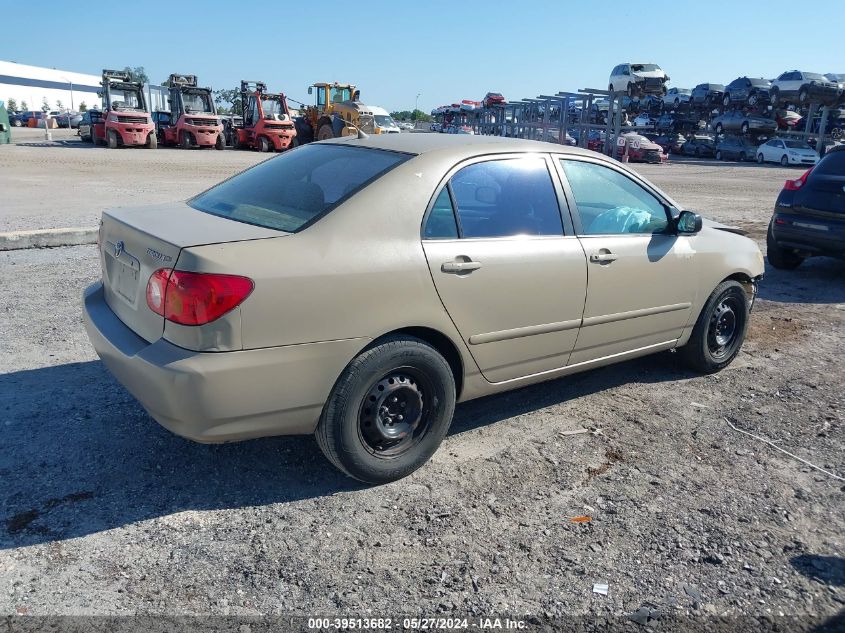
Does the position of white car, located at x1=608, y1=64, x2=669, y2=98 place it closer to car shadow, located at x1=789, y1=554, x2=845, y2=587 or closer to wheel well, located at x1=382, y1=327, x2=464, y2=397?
wheel well, located at x1=382, y1=327, x2=464, y2=397

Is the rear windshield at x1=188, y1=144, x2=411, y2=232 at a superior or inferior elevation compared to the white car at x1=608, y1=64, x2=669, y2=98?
inferior

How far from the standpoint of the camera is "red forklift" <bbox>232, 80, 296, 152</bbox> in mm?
30438

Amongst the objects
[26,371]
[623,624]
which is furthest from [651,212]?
[26,371]

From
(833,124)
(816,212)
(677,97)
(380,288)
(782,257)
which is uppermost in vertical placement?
(677,97)

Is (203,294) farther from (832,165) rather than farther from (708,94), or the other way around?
(708,94)

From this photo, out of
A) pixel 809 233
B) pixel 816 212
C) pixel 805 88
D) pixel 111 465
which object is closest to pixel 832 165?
pixel 816 212

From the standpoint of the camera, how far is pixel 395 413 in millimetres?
3467

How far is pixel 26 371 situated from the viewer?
4.53 metres

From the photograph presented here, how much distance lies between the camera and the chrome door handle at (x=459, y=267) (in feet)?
11.3

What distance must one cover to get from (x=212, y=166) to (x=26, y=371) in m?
18.6

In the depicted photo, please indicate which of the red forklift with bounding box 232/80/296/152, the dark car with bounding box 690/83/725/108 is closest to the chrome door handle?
the red forklift with bounding box 232/80/296/152

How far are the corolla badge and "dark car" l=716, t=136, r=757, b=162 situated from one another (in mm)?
42366

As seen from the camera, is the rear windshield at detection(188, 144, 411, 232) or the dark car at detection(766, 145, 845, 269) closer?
the rear windshield at detection(188, 144, 411, 232)

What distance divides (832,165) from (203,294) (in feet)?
26.4
